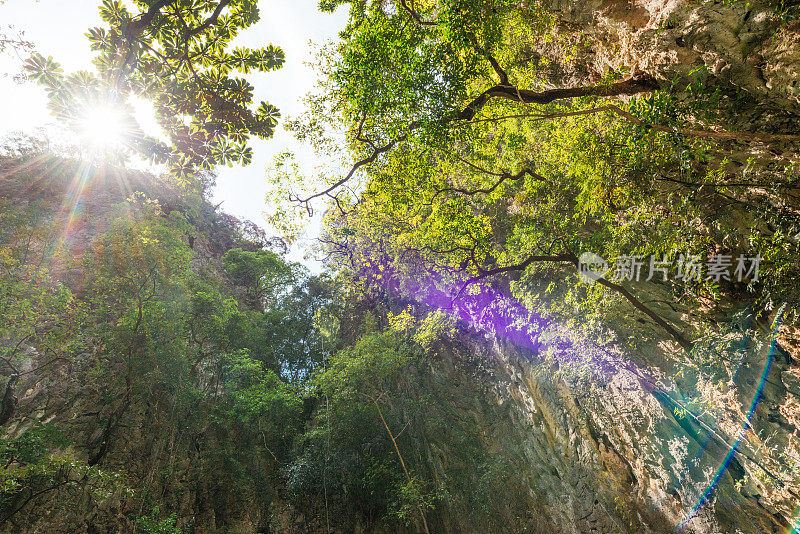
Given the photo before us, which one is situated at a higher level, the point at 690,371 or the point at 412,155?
the point at 412,155

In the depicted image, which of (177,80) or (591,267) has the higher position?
(177,80)

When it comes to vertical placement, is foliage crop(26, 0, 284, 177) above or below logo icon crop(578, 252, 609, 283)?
above

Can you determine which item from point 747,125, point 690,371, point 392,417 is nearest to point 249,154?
point 747,125

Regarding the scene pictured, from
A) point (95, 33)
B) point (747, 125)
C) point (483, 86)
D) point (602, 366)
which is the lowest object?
point (602, 366)

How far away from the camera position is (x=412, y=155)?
5680mm

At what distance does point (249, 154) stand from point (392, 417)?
1042 centimetres

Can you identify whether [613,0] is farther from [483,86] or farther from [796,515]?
[796,515]

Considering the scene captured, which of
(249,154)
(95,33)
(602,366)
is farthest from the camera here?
(602,366)

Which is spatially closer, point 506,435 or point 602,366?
point 602,366

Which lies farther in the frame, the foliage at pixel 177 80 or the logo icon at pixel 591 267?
the logo icon at pixel 591 267

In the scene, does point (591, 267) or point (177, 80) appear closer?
point (177, 80)

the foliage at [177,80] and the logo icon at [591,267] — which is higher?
the foliage at [177,80]

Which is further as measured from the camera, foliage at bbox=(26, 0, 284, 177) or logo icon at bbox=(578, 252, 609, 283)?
logo icon at bbox=(578, 252, 609, 283)

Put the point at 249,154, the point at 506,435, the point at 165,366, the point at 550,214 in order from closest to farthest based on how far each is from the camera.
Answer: the point at 249,154 < the point at 550,214 < the point at 165,366 < the point at 506,435
